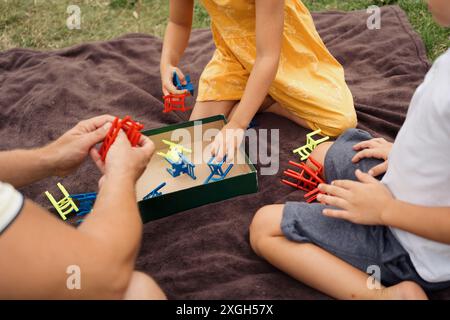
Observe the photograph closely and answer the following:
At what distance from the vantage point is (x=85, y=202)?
1449 millimetres

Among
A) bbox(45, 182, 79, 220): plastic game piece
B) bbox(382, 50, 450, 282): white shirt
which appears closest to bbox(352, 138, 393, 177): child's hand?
bbox(382, 50, 450, 282): white shirt

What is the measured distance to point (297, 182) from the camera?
149 centimetres

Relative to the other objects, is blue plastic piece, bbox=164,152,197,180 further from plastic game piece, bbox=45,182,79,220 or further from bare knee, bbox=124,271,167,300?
bare knee, bbox=124,271,167,300

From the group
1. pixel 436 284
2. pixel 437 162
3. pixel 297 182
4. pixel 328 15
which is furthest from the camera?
pixel 328 15

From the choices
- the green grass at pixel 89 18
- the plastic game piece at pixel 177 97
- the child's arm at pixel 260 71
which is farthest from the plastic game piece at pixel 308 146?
the green grass at pixel 89 18

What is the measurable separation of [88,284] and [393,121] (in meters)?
1.25

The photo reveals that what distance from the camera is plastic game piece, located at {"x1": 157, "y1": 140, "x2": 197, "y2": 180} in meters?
1.41

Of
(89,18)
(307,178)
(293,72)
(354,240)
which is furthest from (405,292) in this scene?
(89,18)

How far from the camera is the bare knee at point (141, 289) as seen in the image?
927mm

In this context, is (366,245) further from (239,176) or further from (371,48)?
(371,48)

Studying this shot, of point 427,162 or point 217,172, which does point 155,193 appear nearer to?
point 217,172

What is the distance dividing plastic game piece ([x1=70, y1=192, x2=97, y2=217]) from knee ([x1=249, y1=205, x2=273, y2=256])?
0.52 metres

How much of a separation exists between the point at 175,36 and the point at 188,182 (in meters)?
0.66

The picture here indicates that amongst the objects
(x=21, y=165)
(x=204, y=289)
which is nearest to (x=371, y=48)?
(x=204, y=289)
